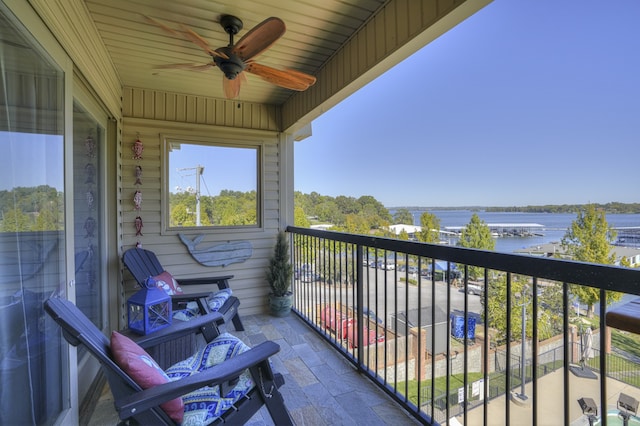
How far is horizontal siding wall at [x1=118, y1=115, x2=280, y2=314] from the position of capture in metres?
3.30

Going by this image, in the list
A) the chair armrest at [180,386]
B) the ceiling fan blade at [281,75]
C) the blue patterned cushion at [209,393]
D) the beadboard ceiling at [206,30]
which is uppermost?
the beadboard ceiling at [206,30]

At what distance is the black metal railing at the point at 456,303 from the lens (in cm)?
116

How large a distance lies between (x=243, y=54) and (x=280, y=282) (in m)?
2.50

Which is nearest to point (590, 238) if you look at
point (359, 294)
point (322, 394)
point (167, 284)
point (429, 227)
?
point (429, 227)

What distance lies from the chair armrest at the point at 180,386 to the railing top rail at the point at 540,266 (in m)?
1.02

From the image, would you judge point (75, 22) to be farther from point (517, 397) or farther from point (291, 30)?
point (517, 397)

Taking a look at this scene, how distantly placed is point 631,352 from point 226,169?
380cm

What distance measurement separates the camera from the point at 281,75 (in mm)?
2246

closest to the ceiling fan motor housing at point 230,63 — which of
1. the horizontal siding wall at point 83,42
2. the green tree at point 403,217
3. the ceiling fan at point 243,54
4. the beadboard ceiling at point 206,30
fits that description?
the ceiling fan at point 243,54

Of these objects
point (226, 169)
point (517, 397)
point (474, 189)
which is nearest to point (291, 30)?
point (226, 169)

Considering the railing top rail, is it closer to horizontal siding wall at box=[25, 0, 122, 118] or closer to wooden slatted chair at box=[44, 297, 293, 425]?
wooden slatted chair at box=[44, 297, 293, 425]

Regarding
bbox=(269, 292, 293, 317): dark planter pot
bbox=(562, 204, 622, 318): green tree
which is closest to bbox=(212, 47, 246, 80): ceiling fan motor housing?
bbox=(269, 292, 293, 317): dark planter pot

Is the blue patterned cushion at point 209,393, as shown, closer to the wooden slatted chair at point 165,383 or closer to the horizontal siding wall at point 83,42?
the wooden slatted chair at point 165,383

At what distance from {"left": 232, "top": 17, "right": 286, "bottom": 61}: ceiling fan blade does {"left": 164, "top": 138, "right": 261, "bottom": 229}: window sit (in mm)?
1851
